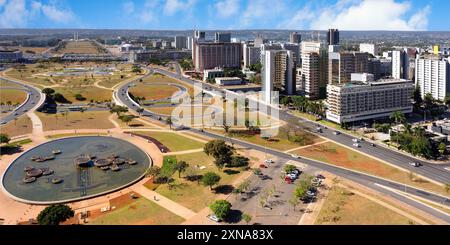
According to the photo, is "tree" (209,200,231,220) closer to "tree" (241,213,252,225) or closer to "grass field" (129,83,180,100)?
"tree" (241,213,252,225)

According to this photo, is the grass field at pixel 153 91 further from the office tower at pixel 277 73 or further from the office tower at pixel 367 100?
the office tower at pixel 367 100

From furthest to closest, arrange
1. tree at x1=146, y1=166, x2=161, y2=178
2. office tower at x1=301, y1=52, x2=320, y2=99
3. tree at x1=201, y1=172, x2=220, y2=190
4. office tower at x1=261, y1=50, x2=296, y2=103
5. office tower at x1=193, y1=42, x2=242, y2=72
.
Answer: office tower at x1=193, y1=42, x2=242, y2=72
office tower at x1=301, y1=52, x2=320, y2=99
office tower at x1=261, y1=50, x2=296, y2=103
tree at x1=146, y1=166, x2=161, y2=178
tree at x1=201, y1=172, x2=220, y2=190

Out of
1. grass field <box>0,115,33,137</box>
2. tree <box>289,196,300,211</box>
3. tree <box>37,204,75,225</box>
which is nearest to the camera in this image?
tree <box>37,204,75,225</box>

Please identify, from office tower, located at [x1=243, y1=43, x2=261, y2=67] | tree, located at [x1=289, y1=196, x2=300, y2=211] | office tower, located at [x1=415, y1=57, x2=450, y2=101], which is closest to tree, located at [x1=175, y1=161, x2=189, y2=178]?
tree, located at [x1=289, y1=196, x2=300, y2=211]

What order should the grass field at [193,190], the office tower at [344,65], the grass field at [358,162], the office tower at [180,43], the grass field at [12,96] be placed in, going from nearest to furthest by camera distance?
the grass field at [193,190] < the grass field at [358,162] < the grass field at [12,96] < the office tower at [344,65] < the office tower at [180,43]

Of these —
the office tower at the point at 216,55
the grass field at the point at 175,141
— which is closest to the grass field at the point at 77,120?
the grass field at the point at 175,141
